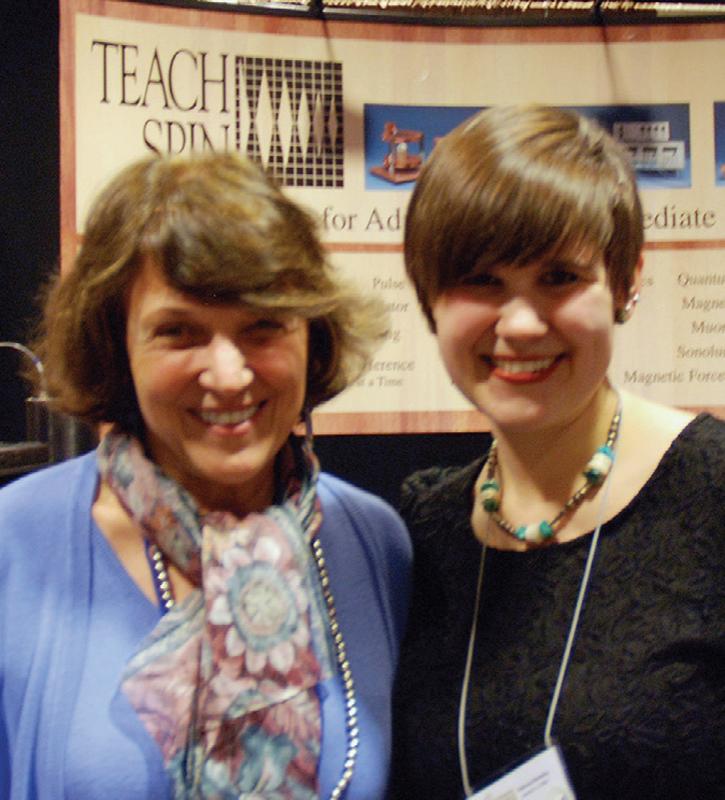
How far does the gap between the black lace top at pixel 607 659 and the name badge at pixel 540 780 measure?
16mm

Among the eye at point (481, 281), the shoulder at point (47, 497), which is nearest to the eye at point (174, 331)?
the shoulder at point (47, 497)

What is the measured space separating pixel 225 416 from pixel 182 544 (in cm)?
20

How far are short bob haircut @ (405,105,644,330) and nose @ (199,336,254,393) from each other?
31 centimetres

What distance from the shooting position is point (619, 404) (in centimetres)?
162

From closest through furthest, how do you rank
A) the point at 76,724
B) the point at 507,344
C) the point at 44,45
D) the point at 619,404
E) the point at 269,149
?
1. the point at 76,724
2. the point at 507,344
3. the point at 619,404
4. the point at 269,149
5. the point at 44,45

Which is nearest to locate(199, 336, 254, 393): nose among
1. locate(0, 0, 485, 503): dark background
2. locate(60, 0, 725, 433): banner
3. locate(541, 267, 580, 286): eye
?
Result: locate(541, 267, 580, 286): eye

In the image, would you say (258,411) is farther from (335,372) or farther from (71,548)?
(71,548)

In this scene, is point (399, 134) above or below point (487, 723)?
above

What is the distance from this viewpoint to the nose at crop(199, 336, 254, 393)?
1412mm

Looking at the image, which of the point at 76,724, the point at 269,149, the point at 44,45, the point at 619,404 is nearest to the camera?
the point at 76,724

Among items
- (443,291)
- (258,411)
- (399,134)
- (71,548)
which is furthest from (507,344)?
(399,134)

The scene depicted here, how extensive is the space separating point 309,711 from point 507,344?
0.61 metres

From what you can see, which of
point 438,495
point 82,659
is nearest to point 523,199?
point 438,495

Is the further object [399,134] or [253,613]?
[399,134]
